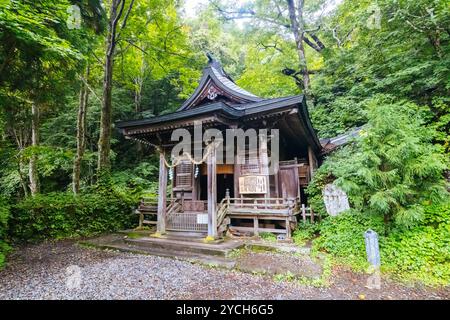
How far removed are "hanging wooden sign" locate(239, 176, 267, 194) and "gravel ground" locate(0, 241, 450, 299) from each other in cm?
377

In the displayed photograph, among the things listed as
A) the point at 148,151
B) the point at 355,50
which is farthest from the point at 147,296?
the point at 148,151

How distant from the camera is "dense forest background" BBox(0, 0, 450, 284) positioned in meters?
5.41

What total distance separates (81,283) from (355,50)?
16661 mm

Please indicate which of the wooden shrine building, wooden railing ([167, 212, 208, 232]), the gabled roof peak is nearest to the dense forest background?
the wooden shrine building

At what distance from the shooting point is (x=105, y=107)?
1088 centimetres

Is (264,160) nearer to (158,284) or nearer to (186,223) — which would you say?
(186,223)

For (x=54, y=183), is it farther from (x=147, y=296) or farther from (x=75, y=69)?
(x=147, y=296)

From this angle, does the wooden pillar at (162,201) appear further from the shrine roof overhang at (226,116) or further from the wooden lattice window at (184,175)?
the wooden lattice window at (184,175)

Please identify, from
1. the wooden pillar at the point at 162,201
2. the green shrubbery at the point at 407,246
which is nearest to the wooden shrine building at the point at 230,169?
the wooden pillar at the point at 162,201

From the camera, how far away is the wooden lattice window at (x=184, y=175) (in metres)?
10.4

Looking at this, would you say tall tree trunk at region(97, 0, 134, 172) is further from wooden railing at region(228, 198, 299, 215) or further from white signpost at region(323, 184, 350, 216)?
white signpost at region(323, 184, 350, 216)

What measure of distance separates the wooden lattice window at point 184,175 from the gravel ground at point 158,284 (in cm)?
483

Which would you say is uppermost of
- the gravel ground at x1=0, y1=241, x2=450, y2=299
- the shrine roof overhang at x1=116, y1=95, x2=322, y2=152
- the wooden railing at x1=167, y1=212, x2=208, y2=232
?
the shrine roof overhang at x1=116, y1=95, x2=322, y2=152
